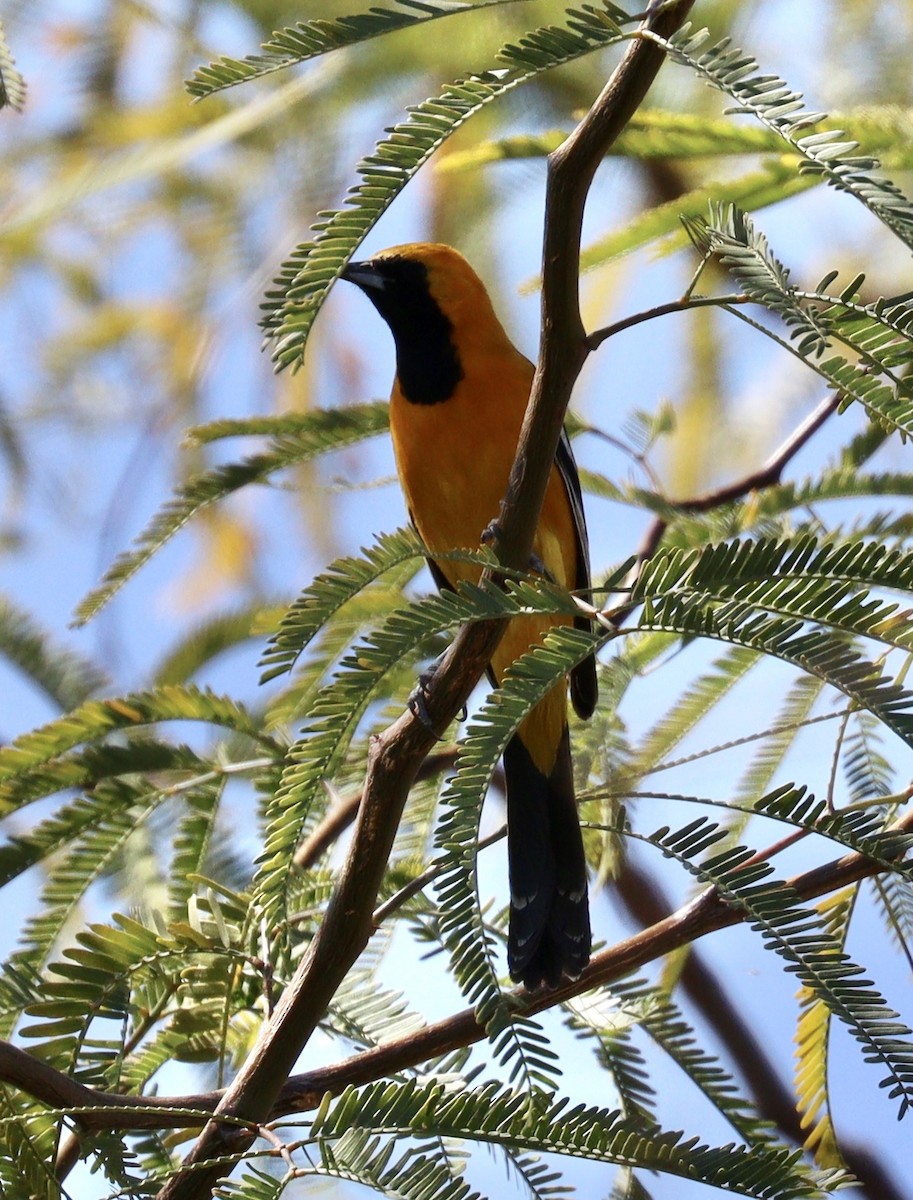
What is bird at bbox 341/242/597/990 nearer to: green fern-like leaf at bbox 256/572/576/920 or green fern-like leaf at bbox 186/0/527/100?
green fern-like leaf at bbox 256/572/576/920

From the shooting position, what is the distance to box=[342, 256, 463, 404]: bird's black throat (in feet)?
12.3

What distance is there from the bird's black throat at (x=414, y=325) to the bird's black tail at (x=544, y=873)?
1.05 meters

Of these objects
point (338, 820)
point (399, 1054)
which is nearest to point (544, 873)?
point (338, 820)

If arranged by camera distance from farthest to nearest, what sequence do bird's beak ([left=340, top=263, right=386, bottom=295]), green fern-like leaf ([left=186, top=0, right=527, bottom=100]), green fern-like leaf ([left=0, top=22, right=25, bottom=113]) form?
bird's beak ([left=340, top=263, right=386, bottom=295])
green fern-like leaf ([left=0, top=22, right=25, bottom=113])
green fern-like leaf ([left=186, top=0, right=527, bottom=100])

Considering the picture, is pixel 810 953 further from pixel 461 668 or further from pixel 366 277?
pixel 366 277

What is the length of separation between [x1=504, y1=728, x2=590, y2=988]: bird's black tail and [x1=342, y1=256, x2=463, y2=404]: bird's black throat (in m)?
1.05

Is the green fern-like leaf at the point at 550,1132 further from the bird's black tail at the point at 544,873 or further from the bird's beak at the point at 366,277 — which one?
the bird's beak at the point at 366,277

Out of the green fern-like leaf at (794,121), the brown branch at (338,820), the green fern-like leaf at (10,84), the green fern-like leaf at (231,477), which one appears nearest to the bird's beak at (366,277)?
the green fern-like leaf at (231,477)

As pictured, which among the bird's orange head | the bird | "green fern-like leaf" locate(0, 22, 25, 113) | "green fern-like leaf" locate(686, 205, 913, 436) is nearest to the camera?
"green fern-like leaf" locate(686, 205, 913, 436)

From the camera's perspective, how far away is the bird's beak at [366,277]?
4.01 meters

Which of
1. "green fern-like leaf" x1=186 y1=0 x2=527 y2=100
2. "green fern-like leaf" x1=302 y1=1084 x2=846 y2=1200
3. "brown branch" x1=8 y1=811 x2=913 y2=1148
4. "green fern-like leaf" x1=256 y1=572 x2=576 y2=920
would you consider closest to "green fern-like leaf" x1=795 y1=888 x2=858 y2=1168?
"brown branch" x1=8 y1=811 x2=913 y2=1148

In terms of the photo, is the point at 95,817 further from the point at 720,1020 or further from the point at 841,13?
the point at 841,13

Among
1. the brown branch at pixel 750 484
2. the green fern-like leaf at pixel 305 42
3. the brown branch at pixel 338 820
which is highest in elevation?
the brown branch at pixel 750 484

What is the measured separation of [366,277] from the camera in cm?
404
